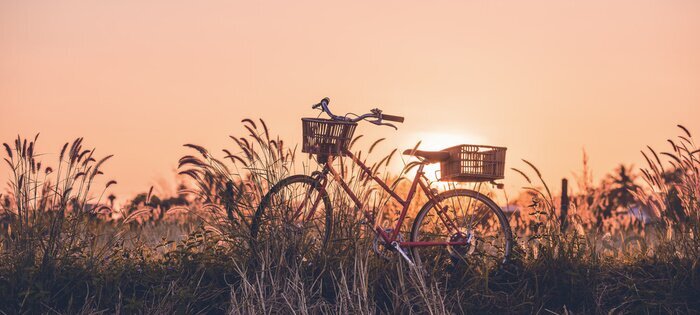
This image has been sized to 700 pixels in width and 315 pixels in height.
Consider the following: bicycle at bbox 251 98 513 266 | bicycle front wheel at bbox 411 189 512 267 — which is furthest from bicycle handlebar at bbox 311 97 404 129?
bicycle front wheel at bbox 411 189 512 267

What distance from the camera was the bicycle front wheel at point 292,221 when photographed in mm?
6969

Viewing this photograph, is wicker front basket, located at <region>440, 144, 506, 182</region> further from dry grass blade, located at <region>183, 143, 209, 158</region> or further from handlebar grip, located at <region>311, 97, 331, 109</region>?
dry grass blade, located at <region>183, 143, 209, 158</region>

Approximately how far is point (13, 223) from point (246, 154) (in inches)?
79.7

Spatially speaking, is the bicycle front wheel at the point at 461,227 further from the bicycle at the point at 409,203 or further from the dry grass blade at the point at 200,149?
the dry grass blade at the point at 200,149

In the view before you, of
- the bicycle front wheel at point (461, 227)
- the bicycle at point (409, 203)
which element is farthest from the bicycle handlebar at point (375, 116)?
the bicycle front wheel at point (461, 227)

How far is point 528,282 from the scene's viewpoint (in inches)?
308

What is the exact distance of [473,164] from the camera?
810cm

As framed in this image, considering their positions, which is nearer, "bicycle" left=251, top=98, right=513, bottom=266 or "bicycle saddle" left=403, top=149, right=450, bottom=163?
"bicycle" left=251, top=98, right=513, bottom=266

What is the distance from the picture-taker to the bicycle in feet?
23.4

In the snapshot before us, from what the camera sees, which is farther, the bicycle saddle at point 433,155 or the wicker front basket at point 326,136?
the bicycle saddle at point 433,155

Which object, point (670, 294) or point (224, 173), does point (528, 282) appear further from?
point (224, 173)

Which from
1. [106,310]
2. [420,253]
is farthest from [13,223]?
[420,253]

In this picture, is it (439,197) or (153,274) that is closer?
(153,274)

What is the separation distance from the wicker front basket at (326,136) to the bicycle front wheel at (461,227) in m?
1.08
